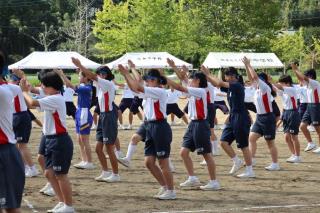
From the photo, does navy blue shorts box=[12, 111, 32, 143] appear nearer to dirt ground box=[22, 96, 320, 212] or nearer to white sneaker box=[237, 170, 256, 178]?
dirt ground box=[22, 96, 320, 212]

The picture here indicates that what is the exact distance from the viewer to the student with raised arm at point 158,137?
368 inches

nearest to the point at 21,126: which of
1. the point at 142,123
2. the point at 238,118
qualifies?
the point at 142,123

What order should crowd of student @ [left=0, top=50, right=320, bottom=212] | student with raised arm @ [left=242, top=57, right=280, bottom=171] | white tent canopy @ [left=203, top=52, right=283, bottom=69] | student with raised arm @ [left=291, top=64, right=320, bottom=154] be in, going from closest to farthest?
crowd of student @ [left=0, top=50, right=320, bottom=212] < student with raised arm @ [left=242, top=57, right=280, bottom=171] < student with raised arm @ [left=291, top=64, right=320, bottom=154] < white tent canopy @ [left=203, top=52, right=283, bottom=69]

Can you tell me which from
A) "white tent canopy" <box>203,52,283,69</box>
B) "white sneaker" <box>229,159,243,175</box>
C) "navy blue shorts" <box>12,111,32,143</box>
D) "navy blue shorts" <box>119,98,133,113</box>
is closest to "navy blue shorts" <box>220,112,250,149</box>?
"white sneaker" <box>229,159,243,175</box>

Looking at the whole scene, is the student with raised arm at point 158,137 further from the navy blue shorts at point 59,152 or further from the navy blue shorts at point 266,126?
the navy blue shorts at point 266,126

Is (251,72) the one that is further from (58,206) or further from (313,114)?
(58,206)

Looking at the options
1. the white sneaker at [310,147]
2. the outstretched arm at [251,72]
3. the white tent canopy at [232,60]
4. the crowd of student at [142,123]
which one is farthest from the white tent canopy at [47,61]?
the outstretched arm at [251,72]

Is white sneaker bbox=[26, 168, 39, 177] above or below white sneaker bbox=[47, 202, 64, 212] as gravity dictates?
below

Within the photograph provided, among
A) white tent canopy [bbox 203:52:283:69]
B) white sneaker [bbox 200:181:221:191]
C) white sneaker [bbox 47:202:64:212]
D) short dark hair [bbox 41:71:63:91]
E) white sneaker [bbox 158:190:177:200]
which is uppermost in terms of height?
short dark hair [bbox 41:71:63:91]

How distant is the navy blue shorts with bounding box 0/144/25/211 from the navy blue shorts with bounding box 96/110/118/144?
16.3 feet

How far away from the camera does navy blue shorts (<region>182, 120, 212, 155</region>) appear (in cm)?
1015

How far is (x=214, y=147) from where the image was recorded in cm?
1473

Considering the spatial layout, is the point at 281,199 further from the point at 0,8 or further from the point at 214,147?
the point at 0,8

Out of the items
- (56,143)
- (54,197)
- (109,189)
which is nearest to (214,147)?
(109,189)
